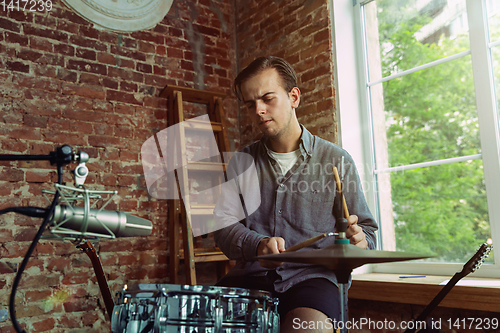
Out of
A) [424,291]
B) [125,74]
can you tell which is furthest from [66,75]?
[424,291]

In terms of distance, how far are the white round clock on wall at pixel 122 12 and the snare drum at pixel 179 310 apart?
209 centimetres

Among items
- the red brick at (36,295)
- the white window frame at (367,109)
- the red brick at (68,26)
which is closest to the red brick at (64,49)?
the red brick at (68,26)

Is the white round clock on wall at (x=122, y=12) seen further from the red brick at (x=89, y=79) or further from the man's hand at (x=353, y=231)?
the man's hand at (x=353, y=231)

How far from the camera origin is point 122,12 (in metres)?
2.82

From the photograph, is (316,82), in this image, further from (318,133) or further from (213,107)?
(213,107)

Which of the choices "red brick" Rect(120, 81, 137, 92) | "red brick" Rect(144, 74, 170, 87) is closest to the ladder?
"red brick" Rect(144, 74, 170, 87)

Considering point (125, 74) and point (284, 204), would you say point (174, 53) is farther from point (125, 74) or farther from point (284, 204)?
point (284, 204)

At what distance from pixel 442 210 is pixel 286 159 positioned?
3.11 feet

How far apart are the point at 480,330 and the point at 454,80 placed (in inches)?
49.5

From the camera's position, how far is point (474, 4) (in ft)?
7.06

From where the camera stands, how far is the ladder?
2572mm

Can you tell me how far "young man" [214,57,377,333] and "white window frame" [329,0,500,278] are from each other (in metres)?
0.66

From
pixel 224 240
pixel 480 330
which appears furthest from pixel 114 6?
pixel 480 330

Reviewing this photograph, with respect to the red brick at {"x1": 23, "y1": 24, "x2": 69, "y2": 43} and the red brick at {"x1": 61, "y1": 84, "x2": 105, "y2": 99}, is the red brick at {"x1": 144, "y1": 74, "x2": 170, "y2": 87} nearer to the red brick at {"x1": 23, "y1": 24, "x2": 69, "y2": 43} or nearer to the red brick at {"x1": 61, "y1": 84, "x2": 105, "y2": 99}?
the red brick at {"x1": 61, "y1": 84, "x2": 105, "y2": 99}
